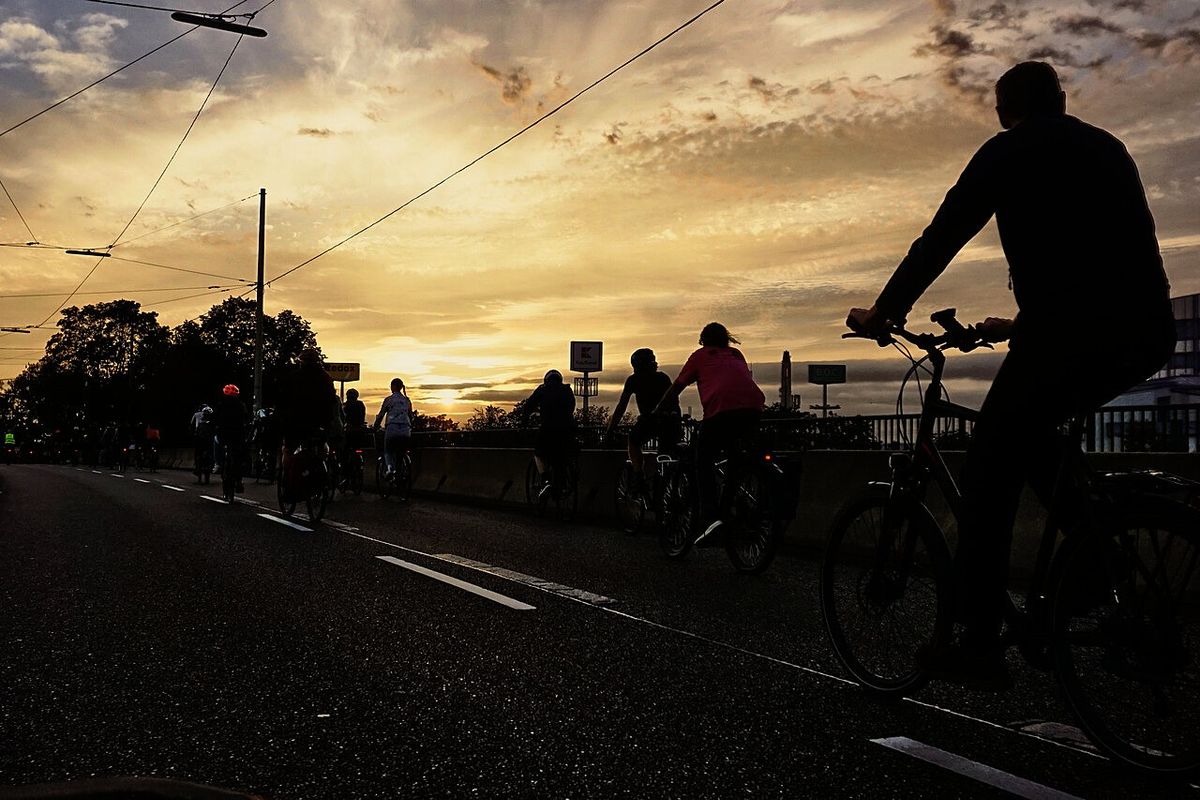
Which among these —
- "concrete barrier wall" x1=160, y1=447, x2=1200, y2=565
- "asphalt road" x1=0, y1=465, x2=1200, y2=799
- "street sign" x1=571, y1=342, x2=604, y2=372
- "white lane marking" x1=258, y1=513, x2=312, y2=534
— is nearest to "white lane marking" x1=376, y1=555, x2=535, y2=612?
"asphalt road" x1=0, y1=465, x2=1200, y2=799

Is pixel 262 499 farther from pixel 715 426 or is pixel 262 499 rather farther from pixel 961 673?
pixel 961 673

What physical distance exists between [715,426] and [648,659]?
3.64m

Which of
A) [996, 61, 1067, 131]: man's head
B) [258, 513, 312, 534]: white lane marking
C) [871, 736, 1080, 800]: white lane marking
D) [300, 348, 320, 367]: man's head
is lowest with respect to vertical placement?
[258, 513, 312, 534]: white lane marking

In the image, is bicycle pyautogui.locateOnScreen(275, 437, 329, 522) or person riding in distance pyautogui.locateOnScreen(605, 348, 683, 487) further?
bicycle pyautogui.locateOnScreen(275, 437, 329, 522)

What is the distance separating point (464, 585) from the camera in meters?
7.38

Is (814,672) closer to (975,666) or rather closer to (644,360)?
(975,666)

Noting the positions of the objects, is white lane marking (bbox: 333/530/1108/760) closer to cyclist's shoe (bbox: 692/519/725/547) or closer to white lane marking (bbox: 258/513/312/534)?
cyclist's shoe (bbox: 692/519/725/547)

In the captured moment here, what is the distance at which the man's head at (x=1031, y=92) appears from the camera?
3.58 m

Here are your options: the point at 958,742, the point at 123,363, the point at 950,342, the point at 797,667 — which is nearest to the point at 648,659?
the point at 797,667

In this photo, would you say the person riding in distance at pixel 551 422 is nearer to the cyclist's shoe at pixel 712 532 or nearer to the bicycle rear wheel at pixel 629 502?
the bicycle rear wheel at pixel 629 502

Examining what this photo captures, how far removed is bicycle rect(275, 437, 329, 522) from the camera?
42.8ft

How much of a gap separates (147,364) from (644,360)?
100 metres

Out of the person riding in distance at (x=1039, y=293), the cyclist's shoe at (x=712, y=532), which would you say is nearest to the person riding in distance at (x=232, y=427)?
the cyclist's shoe at (x=712, y=532)

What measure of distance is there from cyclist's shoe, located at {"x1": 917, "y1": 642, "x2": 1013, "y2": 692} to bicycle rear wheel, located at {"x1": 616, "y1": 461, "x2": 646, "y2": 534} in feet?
23.3
